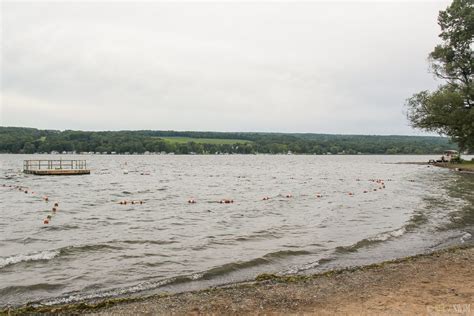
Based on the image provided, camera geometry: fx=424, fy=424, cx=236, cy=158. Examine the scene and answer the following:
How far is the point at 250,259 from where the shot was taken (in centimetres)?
1262

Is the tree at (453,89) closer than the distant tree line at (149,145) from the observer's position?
Yes

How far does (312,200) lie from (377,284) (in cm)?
2072

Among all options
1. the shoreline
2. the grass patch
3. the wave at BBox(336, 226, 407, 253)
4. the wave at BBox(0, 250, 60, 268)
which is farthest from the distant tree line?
the shoreline

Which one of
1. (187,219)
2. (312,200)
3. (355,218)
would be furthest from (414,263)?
(312,200)

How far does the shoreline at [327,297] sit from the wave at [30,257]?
464 cm

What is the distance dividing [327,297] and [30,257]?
9285 millimetres

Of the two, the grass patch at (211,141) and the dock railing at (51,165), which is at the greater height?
the grass patch at (211,141)

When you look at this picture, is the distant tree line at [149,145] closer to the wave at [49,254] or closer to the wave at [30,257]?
the wave at [49,254]

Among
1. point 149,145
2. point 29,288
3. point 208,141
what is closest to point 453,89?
point 29,288

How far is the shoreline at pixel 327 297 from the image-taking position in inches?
298

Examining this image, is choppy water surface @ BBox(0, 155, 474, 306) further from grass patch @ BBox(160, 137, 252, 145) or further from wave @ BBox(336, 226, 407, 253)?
grass patch @ BBox(160, 137, 252, 145)

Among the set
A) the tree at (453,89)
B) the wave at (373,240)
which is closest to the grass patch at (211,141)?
the tree at (453,89)

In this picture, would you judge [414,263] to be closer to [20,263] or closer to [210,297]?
[210,297]

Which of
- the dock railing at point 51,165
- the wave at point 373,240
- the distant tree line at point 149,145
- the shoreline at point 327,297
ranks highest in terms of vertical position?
the distant tree line at point 149,145
